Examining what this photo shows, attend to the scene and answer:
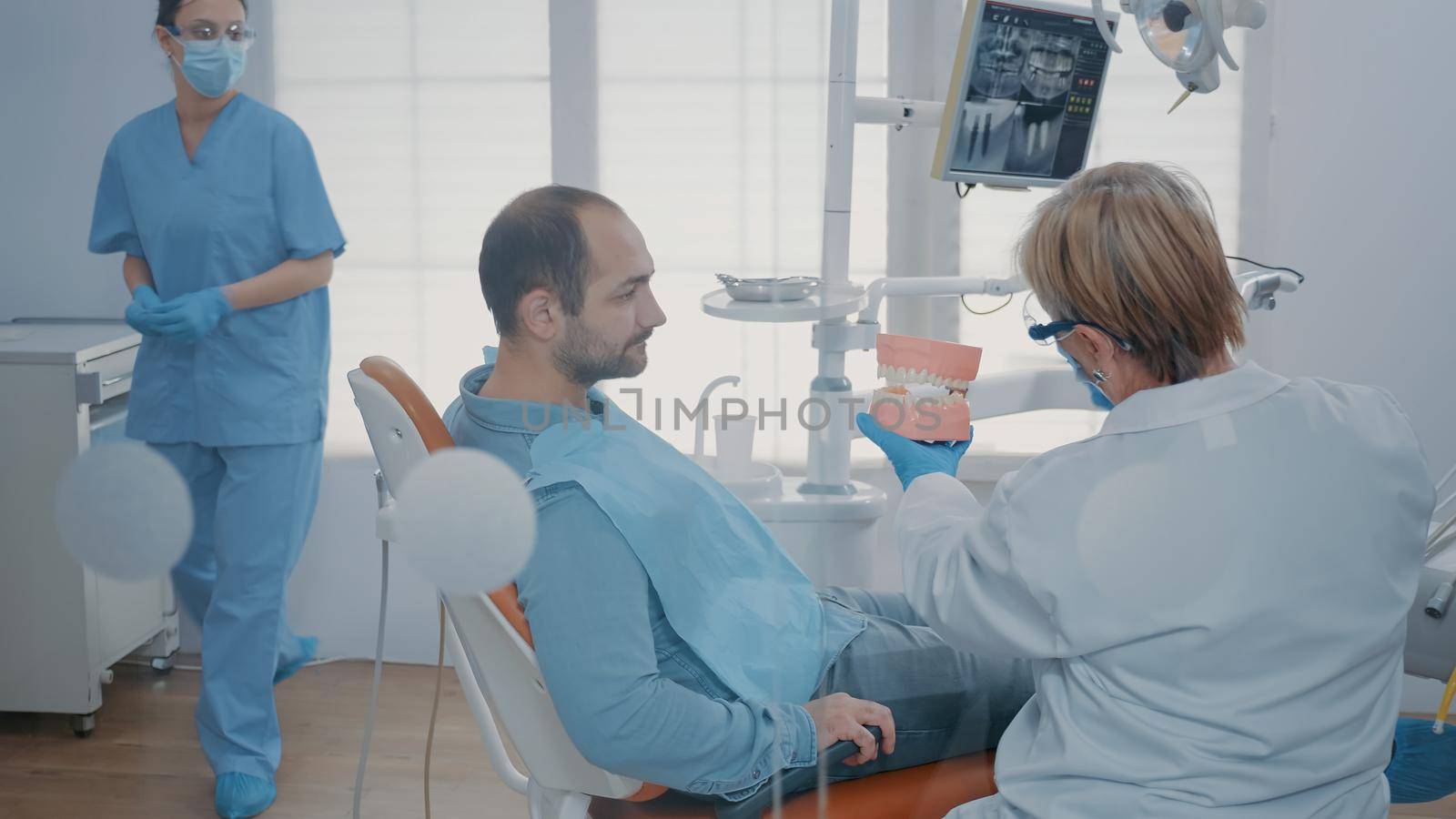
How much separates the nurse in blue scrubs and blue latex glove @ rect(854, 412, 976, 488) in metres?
0.52

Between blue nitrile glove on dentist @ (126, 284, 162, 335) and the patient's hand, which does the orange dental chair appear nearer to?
the patient's hand

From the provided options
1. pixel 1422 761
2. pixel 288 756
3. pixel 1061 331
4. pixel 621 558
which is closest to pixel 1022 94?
pixel 1061 331

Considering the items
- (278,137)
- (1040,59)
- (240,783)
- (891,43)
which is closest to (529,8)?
(278,137)

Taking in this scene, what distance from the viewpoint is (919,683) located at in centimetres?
113

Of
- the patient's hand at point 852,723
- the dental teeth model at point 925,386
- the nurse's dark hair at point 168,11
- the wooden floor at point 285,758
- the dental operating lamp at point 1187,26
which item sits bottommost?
the wooden floor at point 285,758

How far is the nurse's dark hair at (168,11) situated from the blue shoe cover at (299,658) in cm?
58

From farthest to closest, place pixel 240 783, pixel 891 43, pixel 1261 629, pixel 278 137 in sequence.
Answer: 1. pixel 240 783
2. pixel 891 43
3. pixel 278 137
4. pixel 1261 629

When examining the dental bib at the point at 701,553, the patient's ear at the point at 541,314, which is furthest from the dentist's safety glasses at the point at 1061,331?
the patient's ear at the point at 541,314

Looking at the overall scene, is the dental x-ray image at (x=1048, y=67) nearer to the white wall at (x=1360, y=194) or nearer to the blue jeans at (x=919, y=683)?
the white wall at (x=1360, y=194)

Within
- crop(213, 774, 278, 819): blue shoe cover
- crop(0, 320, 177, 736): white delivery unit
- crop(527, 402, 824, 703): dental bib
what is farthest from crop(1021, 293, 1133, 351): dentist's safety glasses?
crop(213, 774, 278, 819): blue shoe cover

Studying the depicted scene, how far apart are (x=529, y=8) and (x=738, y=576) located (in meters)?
0.51

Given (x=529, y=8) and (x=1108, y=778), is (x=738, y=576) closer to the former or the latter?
(x=1108, y=778)

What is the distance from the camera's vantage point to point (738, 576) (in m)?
1.00

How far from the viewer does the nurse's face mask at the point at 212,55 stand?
97 cm
